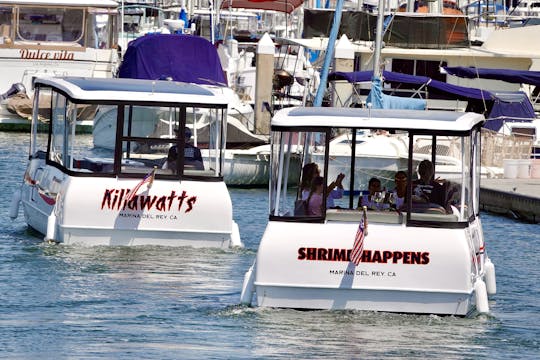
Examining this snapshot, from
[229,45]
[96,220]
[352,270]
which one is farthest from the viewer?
[229,45]

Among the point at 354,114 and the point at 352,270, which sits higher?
the point at 354,114

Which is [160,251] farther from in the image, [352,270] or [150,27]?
[150,27]

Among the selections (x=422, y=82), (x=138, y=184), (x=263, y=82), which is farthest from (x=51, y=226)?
(x=422, y=82)

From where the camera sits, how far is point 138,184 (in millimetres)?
20203

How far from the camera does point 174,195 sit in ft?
66.9

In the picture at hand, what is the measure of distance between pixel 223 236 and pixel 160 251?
86 centimetres

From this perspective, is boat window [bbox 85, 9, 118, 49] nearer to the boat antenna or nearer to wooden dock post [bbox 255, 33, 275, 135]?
wooden dock post [bbox 255, 33, 275, 135]

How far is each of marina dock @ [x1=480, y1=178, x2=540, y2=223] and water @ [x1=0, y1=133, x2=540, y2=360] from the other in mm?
6896

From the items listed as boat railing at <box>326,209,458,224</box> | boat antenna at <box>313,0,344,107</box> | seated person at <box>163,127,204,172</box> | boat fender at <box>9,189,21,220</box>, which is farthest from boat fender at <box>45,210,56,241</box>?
boat antenna at <box>313,0,344,107</box>

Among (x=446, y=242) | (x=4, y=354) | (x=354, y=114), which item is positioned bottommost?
(x=4, y=354)

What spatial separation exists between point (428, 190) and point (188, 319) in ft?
8.71

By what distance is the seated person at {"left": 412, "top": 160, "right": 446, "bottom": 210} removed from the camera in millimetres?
15945

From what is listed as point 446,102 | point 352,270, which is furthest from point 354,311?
point 446,102

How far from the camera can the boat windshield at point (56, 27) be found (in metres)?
48.4
